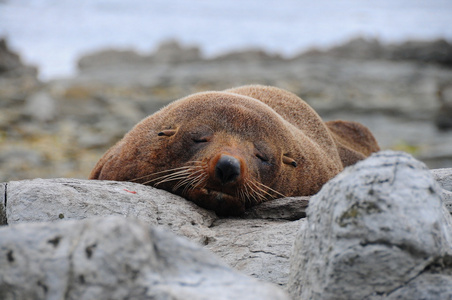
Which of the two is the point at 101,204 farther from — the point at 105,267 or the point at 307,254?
the point at 105,267

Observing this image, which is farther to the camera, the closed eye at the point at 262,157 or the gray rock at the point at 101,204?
the closed eye at the point at 262,157

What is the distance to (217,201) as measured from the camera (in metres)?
5.32

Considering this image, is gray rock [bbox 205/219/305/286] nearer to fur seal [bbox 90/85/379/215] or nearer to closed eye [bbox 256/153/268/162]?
fur seal [bbox 90/85/379/215]

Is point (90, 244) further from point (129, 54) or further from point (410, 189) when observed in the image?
point (129, 54)

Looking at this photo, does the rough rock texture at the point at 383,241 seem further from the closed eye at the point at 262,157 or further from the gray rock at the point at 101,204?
the closed eye at the point at 262,157

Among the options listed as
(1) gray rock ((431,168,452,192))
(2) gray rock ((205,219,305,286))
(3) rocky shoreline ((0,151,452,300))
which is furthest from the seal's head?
(3) rocky shoreline ((0,151,452,300))

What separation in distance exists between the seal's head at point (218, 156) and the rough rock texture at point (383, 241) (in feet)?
7.05

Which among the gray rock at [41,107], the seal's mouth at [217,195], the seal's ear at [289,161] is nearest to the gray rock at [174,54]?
the gray rock at [41,107]

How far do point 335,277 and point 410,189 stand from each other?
1.73 ft

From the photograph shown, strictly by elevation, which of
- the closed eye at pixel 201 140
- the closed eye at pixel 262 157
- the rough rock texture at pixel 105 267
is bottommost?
the closed eye at pixel 262 157

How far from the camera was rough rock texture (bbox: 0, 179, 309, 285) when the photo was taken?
412 cm

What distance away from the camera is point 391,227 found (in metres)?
2.69

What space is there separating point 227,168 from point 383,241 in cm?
234

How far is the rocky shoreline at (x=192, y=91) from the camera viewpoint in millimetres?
15652
